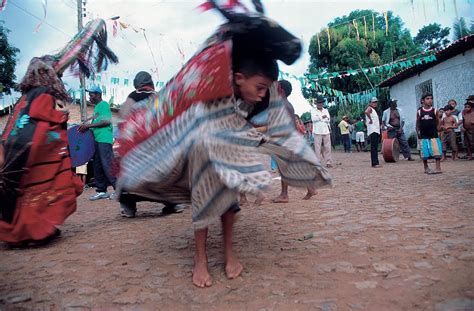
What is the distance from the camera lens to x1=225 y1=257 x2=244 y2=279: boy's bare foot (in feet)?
7.79

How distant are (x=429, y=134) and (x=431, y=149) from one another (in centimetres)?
30

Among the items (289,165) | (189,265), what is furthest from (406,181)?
(189,265)

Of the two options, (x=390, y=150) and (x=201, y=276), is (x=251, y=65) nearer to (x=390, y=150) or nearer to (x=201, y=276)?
(x=201, y=276)

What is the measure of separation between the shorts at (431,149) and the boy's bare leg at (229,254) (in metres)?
5.96

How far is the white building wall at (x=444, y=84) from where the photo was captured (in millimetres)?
12721

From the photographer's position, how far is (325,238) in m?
3.03

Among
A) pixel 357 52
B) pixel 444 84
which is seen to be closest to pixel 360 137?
pixel 444 84

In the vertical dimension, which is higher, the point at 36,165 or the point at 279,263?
the point at 36,165

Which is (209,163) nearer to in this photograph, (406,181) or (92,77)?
(92,77)

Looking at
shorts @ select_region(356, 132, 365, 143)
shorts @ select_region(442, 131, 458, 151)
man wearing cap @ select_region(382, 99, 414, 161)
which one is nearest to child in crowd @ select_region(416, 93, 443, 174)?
man wearing cap @ select_region(382, 99, 414, 161)

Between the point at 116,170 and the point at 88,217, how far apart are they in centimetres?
231

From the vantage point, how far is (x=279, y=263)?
256 centimetres

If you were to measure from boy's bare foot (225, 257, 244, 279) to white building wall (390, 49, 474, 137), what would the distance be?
42.3ft

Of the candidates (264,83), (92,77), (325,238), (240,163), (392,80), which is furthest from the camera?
(392,80)
